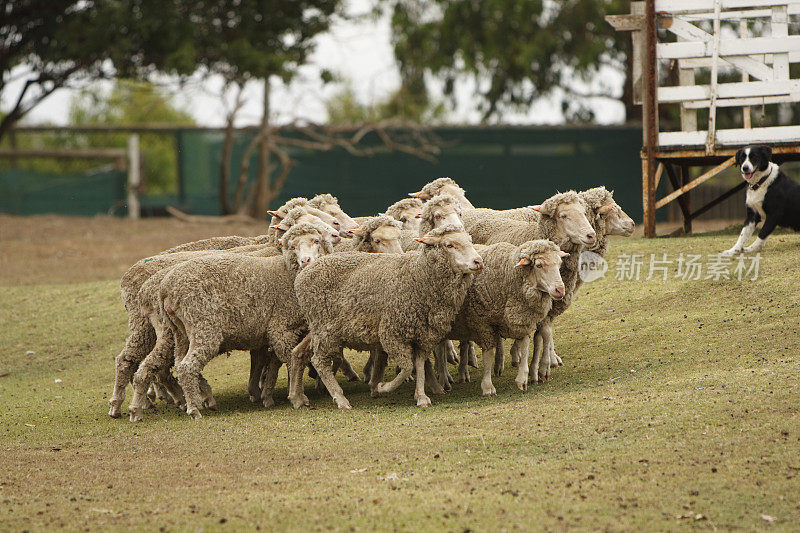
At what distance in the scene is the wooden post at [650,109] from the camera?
14812 mm

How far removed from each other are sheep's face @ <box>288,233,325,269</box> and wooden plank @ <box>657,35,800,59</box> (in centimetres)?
743

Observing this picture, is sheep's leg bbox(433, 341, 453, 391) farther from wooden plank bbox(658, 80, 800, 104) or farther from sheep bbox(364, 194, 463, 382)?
wooden plank bbox(658, 80, 800, 104)

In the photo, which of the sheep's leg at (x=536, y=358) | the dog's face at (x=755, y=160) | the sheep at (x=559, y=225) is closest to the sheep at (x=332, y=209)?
the sheep at (x=559, y=225)

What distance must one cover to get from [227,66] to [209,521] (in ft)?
65.5

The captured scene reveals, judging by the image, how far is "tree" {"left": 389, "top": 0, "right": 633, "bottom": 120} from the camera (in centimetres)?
2703

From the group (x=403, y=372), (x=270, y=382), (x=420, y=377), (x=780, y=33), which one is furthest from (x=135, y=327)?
(x=780, y=33)

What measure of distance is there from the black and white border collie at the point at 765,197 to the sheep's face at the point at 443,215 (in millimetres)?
4283

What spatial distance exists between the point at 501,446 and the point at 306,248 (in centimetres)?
311

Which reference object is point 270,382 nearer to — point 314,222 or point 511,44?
point 314,222

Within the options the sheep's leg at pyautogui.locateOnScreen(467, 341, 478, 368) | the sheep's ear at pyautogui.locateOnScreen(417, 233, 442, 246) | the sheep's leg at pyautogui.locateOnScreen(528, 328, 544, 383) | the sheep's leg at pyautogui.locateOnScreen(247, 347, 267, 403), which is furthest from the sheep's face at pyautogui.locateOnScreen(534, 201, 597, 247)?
the sheep's leg at pyautogui.locateOnScreen(247, 347, 267, 403)

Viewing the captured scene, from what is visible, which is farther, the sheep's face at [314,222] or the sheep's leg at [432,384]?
the sheep's face at [314,222]

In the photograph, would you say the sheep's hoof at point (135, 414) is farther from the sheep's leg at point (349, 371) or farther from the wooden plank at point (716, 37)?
the wooden plank at point (716, 37)

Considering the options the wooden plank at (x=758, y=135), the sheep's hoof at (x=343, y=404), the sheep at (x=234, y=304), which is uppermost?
the wooden plank at (x=758, y=135)

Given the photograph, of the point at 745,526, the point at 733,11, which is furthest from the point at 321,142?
the point at 745,526
